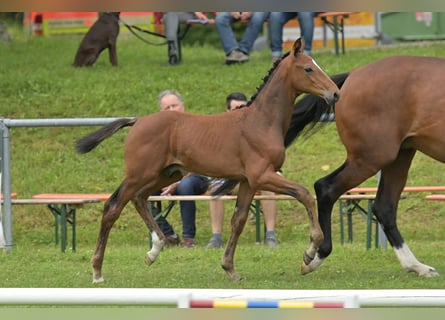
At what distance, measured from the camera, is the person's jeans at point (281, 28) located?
15953 mm

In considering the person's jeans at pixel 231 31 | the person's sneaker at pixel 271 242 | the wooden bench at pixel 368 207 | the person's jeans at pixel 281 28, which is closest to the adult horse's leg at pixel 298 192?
the wooden bench at pixel 368 207

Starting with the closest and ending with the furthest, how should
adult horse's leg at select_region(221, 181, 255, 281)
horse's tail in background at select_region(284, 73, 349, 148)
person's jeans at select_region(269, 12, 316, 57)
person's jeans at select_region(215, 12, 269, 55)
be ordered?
adult horse's leg at select_region(221, 181, 255, 281) → horse's tail in background at select_region(284, 73, 349, 148) → person's jeans at select_region(269, 12, 316, 57) → person's jeans at select_region(215, 12, 269, 55)

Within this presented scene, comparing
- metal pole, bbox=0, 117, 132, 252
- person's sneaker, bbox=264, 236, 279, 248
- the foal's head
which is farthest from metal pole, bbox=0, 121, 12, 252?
the foal's head

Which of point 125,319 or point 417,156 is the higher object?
point 125,319

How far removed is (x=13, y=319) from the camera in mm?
2660

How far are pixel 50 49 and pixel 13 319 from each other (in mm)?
17135

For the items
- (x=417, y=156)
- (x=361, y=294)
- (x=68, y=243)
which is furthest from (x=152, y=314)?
(x=417, y=156)

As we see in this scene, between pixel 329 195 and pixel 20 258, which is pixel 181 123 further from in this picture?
pixel 20 258

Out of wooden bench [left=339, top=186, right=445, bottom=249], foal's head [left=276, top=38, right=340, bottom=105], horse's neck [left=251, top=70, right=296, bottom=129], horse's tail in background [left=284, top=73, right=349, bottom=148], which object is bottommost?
wooden bench [left=339, top=186, right=445, bottom=249]

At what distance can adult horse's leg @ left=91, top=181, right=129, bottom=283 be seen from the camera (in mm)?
7488

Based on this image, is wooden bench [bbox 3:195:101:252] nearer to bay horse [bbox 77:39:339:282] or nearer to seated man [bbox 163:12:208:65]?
bay horse [bbox 77:39:339:282]

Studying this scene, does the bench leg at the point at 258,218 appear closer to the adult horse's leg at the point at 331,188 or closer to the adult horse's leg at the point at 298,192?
the adult horse's leg at the point at 331,188

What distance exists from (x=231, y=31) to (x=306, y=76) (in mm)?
9802

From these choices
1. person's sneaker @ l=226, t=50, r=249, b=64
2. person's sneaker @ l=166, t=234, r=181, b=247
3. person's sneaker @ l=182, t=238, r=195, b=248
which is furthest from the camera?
person's sneaker @ l=226, t=50, r=249, b=64
